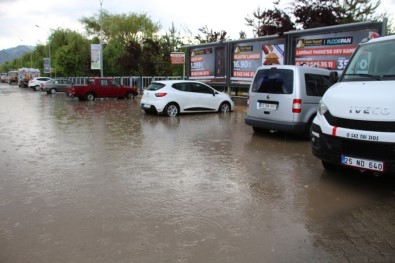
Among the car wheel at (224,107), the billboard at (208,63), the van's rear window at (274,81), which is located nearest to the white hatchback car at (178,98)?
the car wheel at (224,107)

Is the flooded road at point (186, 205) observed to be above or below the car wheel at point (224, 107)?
below

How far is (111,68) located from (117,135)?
1585 inches

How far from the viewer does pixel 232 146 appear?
9.42m

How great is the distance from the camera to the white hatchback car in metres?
15.4

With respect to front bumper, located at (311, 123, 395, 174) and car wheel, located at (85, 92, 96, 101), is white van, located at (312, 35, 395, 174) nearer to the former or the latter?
front bumper, located at (311, 123, 395, 174)

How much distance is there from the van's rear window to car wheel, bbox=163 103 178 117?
18.5ft

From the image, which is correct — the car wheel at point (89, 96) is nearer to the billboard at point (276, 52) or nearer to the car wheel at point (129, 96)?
the car wheel at point (129, 96)

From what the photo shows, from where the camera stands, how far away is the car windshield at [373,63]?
6.20 metres

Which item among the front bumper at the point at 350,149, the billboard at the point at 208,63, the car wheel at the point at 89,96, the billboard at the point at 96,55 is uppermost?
the billboard at the point at 96,55

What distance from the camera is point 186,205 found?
17.1ft

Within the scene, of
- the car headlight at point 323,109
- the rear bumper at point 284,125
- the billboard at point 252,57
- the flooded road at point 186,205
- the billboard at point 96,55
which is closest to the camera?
the flooded road at point 186,205

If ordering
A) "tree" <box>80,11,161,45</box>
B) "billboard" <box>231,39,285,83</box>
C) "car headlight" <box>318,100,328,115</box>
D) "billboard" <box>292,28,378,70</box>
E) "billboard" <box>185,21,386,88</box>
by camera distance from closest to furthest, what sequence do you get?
"car headlight" <box>318,100,328,115</box>
"billboard" <box>292,28,378,70</box>
"billboard" <box>185,21,386,88</box>
"billboard" <box>231,39,285,83</box>
"tree" <box>80,11,161,45</box>

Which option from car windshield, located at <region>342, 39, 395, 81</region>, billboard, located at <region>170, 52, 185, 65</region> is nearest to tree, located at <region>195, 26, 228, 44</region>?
billboard, located at <region>170, 52, 185, 65</region>

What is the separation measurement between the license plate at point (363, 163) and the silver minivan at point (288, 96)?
4.05 m
